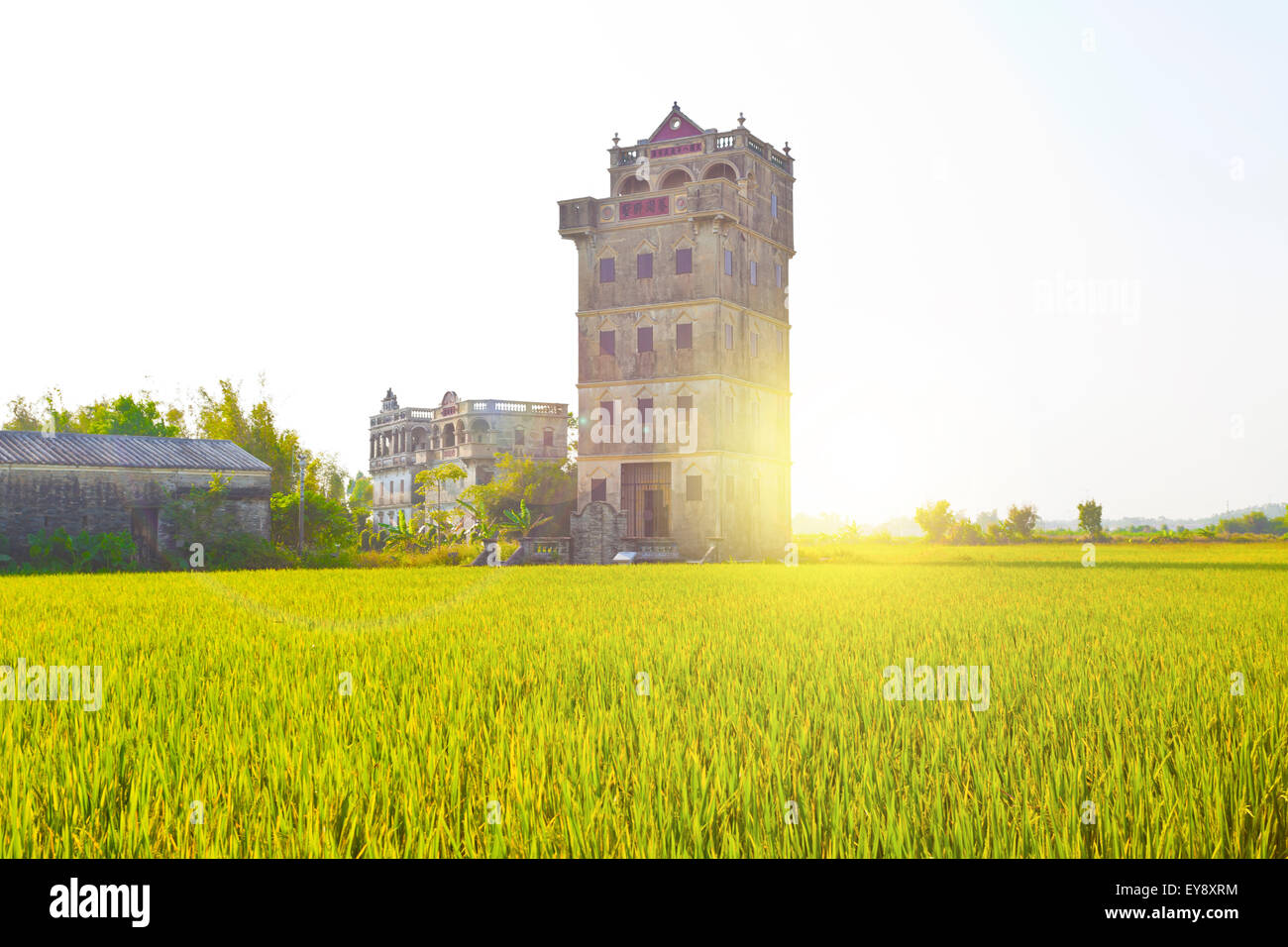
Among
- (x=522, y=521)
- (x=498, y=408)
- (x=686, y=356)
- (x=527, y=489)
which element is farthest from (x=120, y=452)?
(x=498, y=408)

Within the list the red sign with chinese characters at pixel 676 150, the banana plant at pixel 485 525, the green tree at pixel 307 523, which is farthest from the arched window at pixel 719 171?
the green tree at pixel 307 523

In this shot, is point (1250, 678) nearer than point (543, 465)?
Yes

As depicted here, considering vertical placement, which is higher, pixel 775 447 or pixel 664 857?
pixel 775 447

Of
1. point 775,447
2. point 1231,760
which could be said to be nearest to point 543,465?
point 775,447

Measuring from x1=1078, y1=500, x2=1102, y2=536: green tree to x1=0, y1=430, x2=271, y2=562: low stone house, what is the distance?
48452mm

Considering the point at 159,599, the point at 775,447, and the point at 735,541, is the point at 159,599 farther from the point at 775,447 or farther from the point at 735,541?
the point at 775,447

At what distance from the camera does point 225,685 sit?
7445mm

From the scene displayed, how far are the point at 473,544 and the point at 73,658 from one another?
92.8 feet

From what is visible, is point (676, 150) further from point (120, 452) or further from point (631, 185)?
point (120, 452)

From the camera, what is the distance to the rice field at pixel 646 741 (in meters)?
3.96

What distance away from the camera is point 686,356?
39562mm

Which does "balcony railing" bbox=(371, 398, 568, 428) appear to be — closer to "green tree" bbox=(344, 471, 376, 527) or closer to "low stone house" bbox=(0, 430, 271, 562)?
"green tree" bbox=(344, 471, 376, 527)

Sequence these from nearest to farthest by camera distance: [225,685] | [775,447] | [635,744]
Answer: [635,744] → [225,685] → [775,447]
